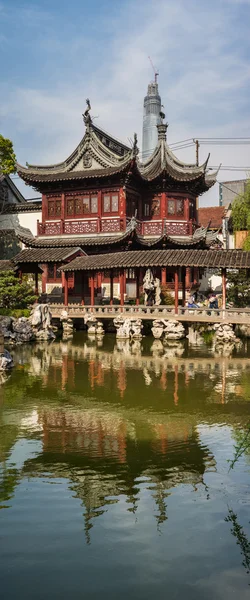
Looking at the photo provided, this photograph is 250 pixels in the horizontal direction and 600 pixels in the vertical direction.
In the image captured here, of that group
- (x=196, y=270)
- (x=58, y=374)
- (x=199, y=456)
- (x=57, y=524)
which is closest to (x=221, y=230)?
(x=196, y=270)

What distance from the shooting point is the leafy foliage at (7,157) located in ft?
124

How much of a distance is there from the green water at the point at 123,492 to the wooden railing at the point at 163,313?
8.98m

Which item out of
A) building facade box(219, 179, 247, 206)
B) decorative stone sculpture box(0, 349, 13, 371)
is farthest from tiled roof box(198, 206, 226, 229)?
decorative stone sculpture box(0, 349, 13, 371)

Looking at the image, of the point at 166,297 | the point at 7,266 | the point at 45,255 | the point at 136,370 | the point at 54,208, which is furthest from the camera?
the point at 54,208

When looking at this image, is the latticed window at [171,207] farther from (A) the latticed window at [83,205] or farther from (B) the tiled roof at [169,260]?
(B) the tiled roof at [169,260]

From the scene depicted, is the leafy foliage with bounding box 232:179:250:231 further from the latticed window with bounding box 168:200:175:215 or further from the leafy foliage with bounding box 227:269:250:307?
the leafy foliage with bounding box 227:269:250:307

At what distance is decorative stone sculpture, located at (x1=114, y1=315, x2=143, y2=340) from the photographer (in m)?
27.1

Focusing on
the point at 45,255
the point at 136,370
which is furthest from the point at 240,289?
the point at 136,370

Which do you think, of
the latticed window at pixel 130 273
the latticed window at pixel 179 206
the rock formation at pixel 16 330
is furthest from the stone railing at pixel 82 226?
the rock formation at pixel 16 330

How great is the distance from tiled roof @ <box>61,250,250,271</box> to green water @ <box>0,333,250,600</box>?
32.2 feet

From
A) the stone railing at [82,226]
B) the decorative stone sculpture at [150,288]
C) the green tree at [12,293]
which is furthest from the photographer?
the stone railing at [82,226]

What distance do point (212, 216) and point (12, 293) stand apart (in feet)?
80.8

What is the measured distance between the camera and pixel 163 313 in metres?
26.7

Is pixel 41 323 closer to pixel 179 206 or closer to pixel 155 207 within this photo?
pixel 155 207
